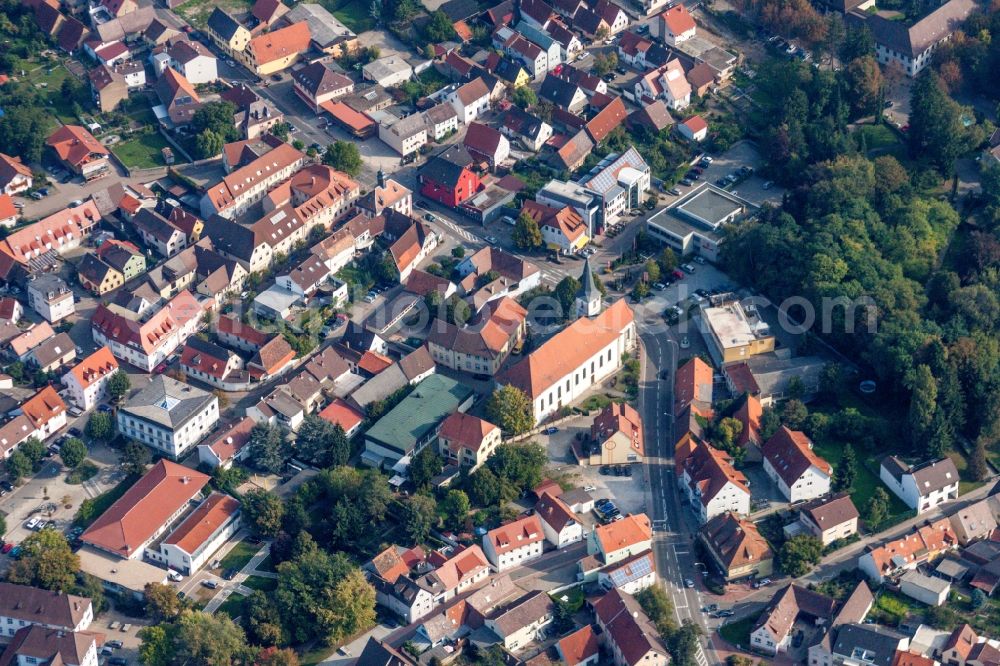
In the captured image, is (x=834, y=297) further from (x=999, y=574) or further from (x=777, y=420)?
(x=999, y=574)

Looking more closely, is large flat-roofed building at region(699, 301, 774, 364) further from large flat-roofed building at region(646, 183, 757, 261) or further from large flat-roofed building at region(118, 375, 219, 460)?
large flat-roofed building at region(118, 375, 219, 460)

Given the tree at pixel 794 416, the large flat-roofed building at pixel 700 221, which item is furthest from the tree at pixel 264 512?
the large flat-roofed building at pixel 700 221

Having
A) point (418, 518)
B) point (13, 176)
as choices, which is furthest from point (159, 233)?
point (418, 518)

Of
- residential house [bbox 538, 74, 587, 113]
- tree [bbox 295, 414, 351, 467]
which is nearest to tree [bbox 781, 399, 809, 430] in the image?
tree [bbox 295, 414, 351, 467]

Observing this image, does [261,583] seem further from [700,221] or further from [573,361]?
A: [700,221]

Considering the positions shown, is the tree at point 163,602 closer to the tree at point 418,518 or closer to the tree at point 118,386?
the tree at point 418,518

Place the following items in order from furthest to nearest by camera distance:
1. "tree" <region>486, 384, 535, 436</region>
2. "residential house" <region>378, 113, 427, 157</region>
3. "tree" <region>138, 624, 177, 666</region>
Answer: "residential house" <region>378, 113, 427, 157</region> < "tree" <region>486, 384, 535, 436</region> < "tree" <region>138, 624, 177, 666</region>
